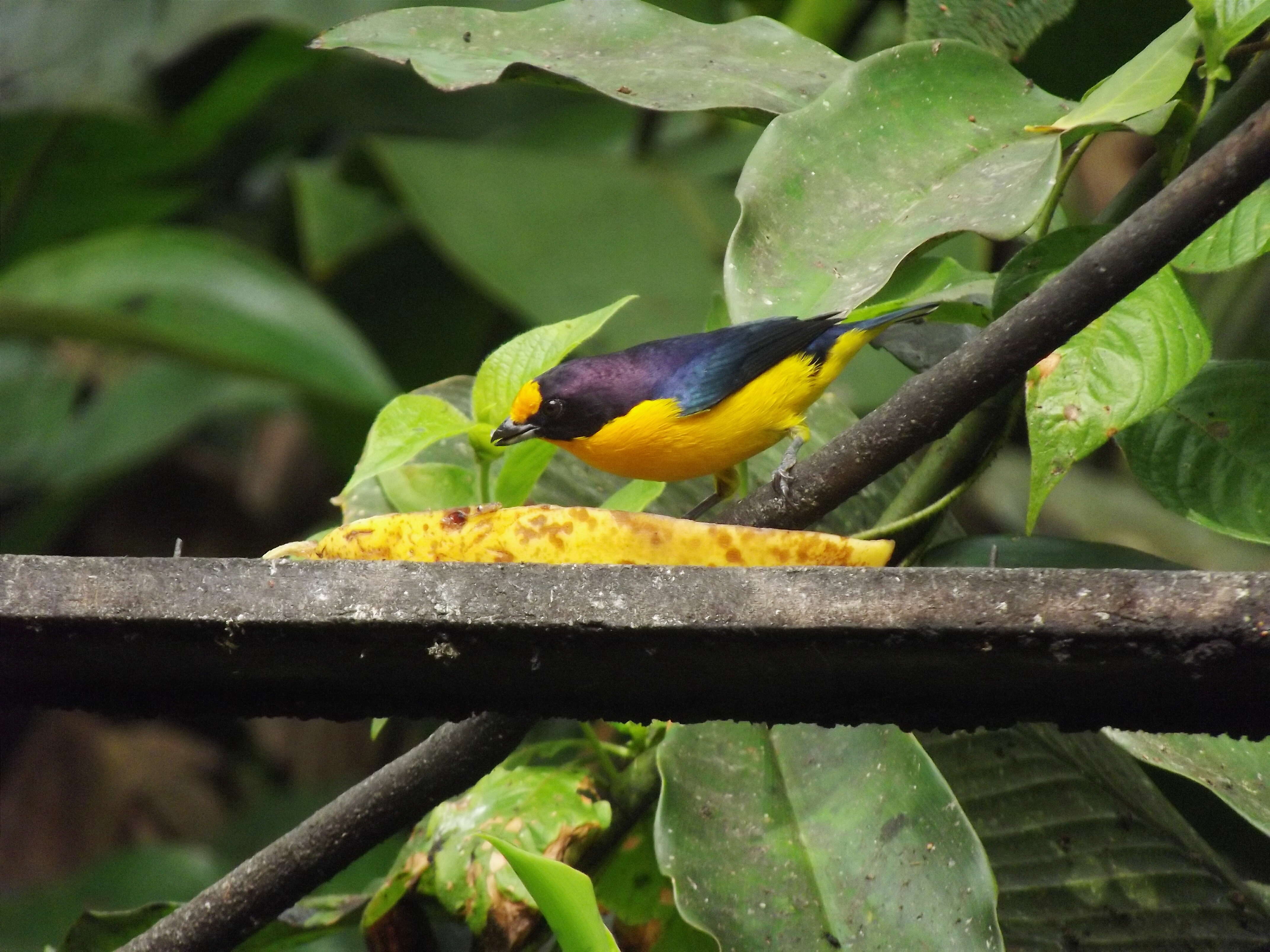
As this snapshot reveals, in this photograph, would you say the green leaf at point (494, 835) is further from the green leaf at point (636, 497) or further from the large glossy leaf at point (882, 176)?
the large glossy leaf at point (882, 176)

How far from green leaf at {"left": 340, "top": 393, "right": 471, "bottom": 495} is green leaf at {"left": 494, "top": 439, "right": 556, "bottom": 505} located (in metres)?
0.09

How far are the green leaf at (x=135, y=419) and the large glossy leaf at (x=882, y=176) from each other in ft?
9.27

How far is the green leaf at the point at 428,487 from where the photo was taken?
1.21 meters

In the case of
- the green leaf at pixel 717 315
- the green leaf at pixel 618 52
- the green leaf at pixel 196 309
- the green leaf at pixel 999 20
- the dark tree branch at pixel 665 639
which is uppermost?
the green leaf at pixel 999 20

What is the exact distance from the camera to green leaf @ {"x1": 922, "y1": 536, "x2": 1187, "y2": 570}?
3.96ft

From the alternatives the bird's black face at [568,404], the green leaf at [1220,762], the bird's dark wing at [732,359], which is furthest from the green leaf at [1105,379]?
the bird's black face at [568,404]

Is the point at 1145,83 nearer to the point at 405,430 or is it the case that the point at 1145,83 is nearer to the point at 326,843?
the point at 405,430

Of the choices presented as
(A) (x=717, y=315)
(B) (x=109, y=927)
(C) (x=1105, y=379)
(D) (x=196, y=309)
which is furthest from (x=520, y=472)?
(D) (x=196, y=309)

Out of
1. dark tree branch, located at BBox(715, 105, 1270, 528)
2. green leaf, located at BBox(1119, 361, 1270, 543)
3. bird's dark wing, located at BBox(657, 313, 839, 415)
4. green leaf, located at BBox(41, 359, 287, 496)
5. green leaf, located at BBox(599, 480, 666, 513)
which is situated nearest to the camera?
dark tree branch, located at BBox(715, 105, 1270, 528)

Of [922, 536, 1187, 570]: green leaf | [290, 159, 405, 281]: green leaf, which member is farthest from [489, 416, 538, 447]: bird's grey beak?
[290, 159, 405, 281]: green leaf

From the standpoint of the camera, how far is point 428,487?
1224 mm

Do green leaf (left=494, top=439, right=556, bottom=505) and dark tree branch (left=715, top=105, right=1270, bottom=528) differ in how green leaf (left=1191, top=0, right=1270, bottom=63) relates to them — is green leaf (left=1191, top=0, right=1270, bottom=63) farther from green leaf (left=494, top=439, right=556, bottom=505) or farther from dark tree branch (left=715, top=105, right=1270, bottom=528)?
green leaf (left=494, top=439, right=556, bottom=505)

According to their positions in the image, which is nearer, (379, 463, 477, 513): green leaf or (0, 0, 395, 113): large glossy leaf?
(379, 463, 477, 513): green leaf

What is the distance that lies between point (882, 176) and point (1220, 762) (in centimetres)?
59
